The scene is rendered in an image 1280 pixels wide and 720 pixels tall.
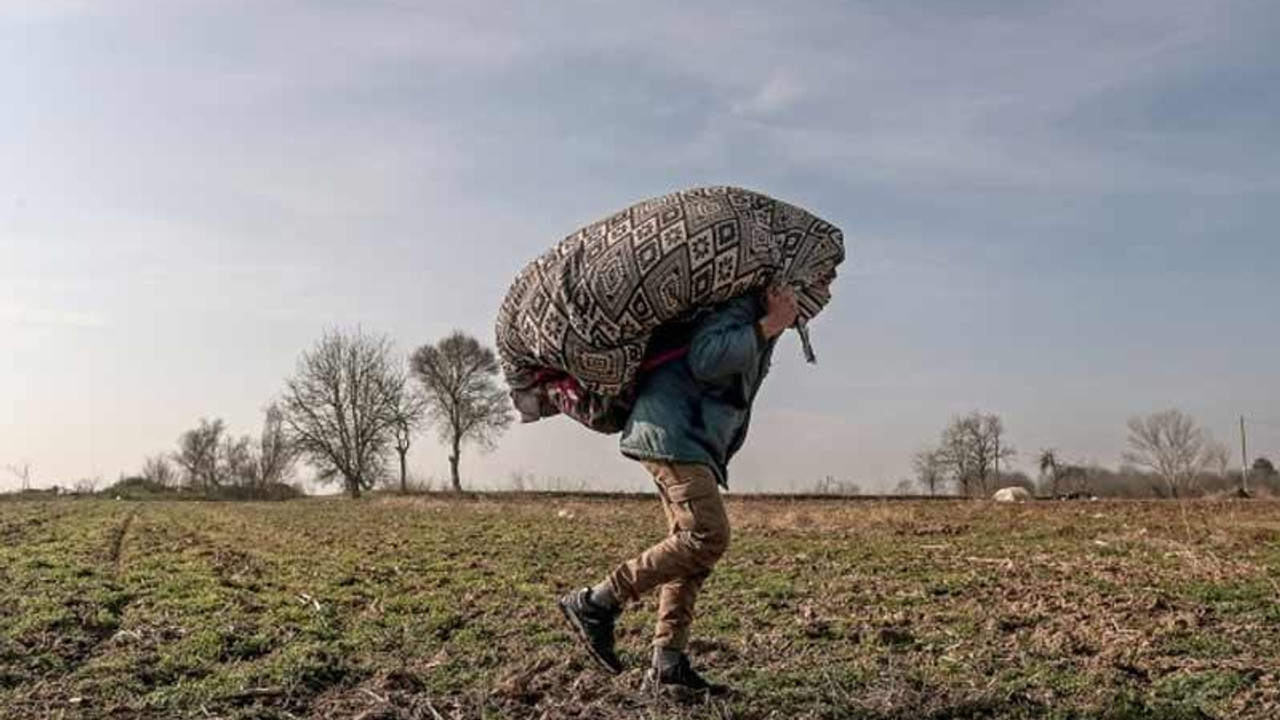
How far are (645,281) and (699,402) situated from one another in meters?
0.64

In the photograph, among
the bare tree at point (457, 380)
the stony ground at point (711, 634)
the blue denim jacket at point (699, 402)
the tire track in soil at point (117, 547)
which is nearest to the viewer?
the blue denim jacket at point (699, 402)

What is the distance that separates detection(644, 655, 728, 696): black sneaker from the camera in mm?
5309

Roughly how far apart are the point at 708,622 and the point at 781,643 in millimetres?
989

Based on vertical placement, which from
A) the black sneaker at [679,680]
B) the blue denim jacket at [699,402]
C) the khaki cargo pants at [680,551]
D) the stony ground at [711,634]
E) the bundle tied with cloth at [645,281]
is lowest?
the stony ground at [711,634]

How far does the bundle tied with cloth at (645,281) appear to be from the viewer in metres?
4.93

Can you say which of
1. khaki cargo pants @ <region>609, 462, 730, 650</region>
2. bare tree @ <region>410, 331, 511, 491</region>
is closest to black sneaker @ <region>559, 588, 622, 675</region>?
khaki cargo pants @ <region>609, 462, 730, 650</region>

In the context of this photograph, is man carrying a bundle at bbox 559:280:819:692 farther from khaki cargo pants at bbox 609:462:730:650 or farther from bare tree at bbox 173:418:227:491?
bare tree at bbox 173:418:227:491

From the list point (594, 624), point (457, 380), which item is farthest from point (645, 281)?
point (457, 380)

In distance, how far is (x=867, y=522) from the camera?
71.7ft

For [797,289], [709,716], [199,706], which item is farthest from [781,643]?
[199,706]

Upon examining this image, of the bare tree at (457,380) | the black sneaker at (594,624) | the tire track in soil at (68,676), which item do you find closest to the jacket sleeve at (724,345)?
the black sneaker at (594,624)

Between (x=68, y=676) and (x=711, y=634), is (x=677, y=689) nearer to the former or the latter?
(x=711, y=634)

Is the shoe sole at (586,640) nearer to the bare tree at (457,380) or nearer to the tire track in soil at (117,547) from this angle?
the tire track in soil at (117,547)

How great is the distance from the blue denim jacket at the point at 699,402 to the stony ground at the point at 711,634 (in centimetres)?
118
